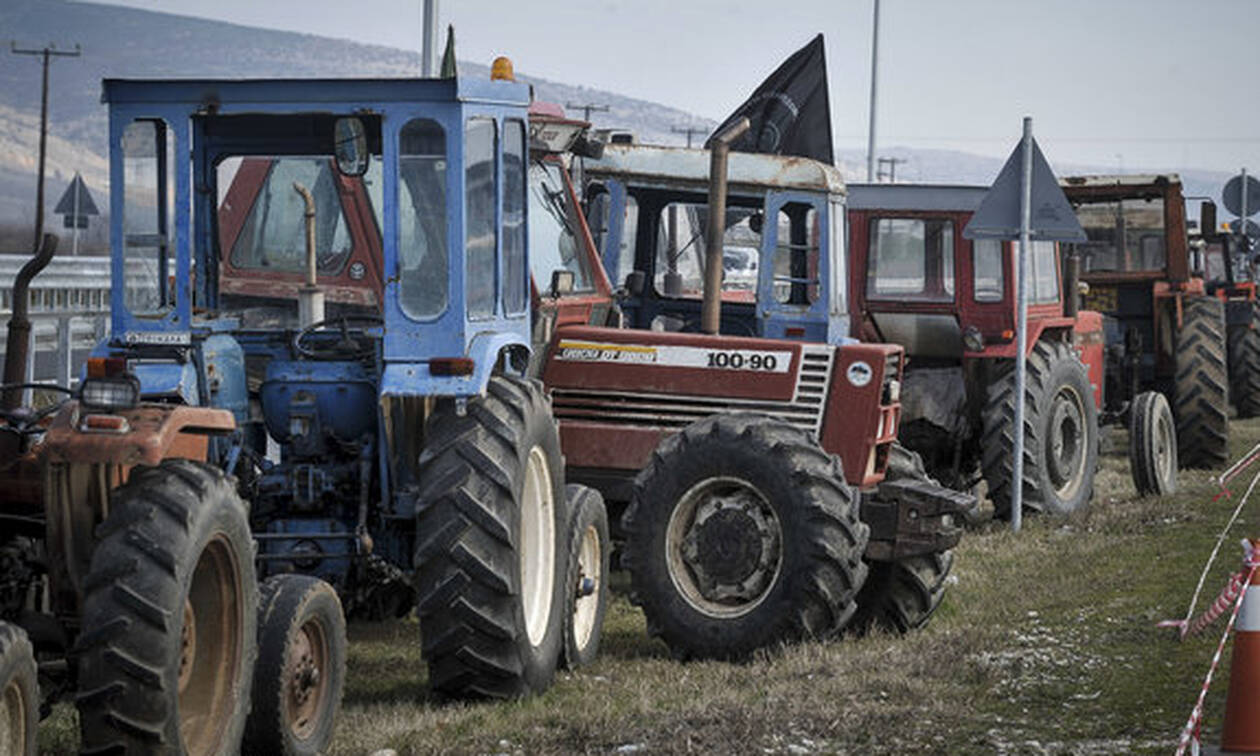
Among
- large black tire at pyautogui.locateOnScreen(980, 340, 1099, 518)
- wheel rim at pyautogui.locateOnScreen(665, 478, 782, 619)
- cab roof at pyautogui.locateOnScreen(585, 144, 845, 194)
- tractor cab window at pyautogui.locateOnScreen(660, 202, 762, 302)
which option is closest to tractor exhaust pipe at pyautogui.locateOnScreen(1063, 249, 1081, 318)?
large black tire at pyautogui.locateOnScreen(980, 340, 1099, 518)

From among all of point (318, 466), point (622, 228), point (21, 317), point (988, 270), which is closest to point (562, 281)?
point (318, 466)

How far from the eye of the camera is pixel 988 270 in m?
17.0

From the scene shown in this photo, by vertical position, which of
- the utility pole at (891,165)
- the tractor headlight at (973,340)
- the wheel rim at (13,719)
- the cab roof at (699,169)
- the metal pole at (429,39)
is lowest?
the wheel rim at (13,719)

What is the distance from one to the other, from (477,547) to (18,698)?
2727mm

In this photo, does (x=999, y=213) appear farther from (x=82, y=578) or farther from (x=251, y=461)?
A: (x=82, y=578)

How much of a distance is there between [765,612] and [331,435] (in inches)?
96.1

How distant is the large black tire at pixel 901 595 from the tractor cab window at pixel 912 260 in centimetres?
555

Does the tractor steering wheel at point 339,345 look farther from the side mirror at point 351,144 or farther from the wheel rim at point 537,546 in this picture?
the wheel rim at point 537,546

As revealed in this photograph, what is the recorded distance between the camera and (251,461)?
959 cm

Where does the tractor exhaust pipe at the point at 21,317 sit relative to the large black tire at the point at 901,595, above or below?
above

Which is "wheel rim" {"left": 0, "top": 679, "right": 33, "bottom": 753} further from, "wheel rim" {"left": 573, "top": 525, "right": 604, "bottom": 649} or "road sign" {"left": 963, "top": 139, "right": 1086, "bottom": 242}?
"road sign" {"left": 963, "top": 139, "right": 1086, "bottom": 242}

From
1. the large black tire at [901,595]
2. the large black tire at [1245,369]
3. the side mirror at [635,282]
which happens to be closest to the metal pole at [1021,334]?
the side mirror at [635,282]

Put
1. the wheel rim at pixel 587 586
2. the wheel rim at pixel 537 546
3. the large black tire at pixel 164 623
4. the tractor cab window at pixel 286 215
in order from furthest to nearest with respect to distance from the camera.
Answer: the wheel rim at pixel 587 586, the tractor cab window at pixel 286 215, the wheel rim at pixel 537 546, the large black tire at pixel 164 623

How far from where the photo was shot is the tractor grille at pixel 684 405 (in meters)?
11.9
